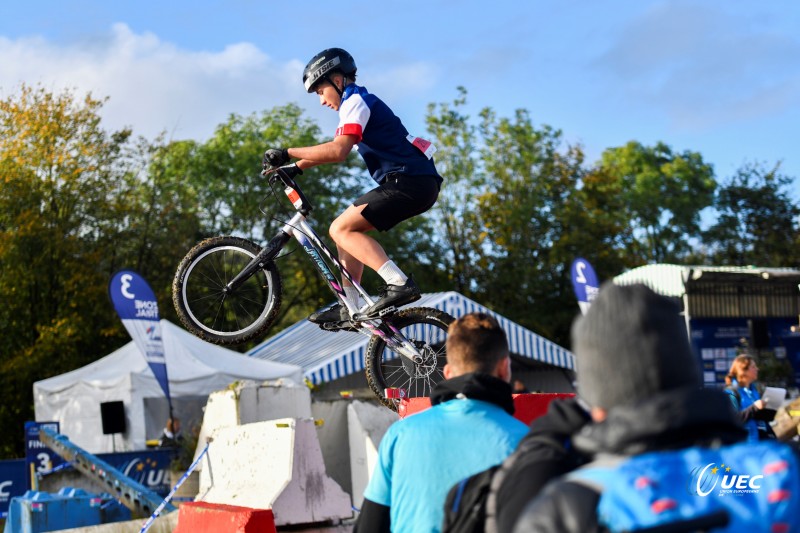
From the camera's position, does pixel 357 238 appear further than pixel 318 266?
No

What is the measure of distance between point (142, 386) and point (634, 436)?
19.5 meters

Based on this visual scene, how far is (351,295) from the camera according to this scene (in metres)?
6.91

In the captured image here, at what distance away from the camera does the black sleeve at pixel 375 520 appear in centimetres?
326

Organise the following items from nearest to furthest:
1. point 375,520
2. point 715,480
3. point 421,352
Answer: point 715,480 < point 375,520 < point 421,352

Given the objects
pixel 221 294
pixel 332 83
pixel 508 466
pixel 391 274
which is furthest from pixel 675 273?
pixel 508 466

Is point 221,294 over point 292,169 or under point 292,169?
under

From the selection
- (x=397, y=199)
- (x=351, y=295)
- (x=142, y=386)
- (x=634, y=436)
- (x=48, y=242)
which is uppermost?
(x=48, y=242)

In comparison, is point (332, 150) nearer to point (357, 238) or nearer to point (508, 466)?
point (357, 238)

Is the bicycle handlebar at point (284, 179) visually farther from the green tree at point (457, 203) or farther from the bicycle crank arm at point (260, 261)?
the green tree at point (457, 203)

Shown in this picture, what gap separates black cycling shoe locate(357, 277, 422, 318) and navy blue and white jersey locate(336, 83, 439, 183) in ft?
2.49

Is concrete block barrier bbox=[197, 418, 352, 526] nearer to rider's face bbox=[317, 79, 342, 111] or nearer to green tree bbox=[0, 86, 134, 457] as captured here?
rider's face bbox=[317, 79, 342, 111]

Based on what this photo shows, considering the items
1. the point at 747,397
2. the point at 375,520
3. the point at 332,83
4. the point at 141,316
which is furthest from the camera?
the point at 141,316

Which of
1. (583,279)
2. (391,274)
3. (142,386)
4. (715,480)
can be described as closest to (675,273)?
(583,279)

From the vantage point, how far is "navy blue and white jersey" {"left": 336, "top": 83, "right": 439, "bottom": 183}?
21.1 feet
